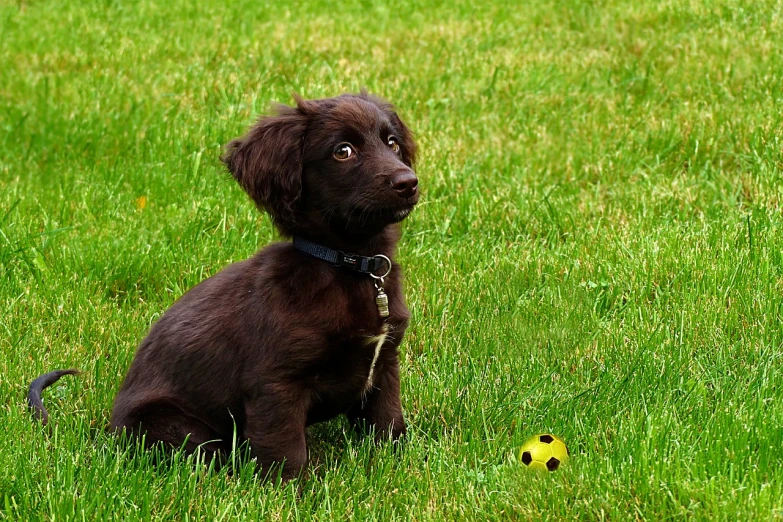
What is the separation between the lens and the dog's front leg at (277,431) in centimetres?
336

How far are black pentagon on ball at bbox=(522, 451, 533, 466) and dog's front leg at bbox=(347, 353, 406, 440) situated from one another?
56cm

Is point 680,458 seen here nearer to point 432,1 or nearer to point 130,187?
point 130,187

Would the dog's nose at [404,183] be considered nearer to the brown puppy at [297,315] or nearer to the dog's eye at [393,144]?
the brown puppy at [297,315]

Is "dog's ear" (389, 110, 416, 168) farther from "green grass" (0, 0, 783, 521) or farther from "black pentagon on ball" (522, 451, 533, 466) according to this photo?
"black pentagon on ball" (522, 451, 533, 466)

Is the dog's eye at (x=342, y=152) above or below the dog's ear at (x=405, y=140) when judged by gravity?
above

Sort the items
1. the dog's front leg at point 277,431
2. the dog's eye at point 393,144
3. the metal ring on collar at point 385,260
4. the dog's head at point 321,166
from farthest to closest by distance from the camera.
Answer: the dog's eye at point 393,144
the metal ring on collar at point 385,260
the dog's head at point 321,166
the dog's front leg at point 277,431

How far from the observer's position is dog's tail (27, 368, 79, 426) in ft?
12.6

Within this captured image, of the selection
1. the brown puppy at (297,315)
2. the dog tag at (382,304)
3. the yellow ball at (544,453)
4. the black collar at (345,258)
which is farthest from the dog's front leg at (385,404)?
the yellow ball at (544,453)

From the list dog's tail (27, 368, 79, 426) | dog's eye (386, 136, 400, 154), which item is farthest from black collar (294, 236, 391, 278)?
dog's tail (27, 368, 79, 426)

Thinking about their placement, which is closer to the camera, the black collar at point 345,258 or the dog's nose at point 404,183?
the dog's nose at point 404,183

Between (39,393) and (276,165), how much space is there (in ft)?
4.45

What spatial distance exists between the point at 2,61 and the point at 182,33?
161 cm

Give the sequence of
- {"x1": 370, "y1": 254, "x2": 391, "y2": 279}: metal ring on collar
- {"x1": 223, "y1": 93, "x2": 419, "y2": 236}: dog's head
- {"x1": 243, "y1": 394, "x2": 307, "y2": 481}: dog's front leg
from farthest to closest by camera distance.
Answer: {"x1": 370, "y1": 254, "x2": 391, "y2": 279}: metal ring on collar, {"x1": 223, "y1": 93, "x2": 419, "y2": 236}: dog's head, {"x1": 243, "y1": 394, "x2": 307, "y2": 481}: dog's front leg

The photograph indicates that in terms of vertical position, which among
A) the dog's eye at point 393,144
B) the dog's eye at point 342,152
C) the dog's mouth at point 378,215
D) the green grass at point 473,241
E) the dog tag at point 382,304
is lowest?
the green grass at point 473,241
